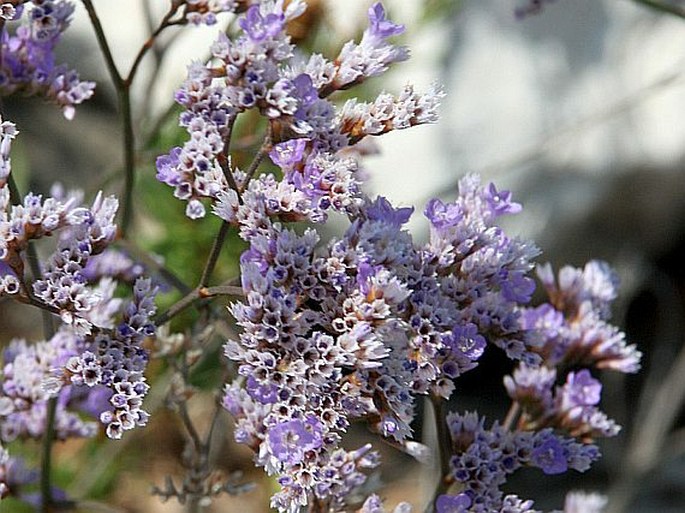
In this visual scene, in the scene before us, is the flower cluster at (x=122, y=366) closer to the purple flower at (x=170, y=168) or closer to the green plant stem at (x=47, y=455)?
the purple flower at (x=170, y=168)

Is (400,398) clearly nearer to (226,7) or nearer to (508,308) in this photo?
(508,308)

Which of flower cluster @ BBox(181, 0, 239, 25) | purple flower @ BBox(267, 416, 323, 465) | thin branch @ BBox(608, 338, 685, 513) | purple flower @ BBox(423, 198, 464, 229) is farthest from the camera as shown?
thin branch @ BBox(608, 338, 685, 513)

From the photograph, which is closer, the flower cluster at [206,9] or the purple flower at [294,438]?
the purple flower at [294,438]

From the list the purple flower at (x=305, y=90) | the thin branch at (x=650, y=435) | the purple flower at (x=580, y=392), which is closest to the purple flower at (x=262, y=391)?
the purple flower at (x=305, y=90)

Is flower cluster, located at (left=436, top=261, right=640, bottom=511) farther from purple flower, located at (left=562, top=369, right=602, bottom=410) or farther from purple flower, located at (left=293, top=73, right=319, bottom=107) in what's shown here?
purple flower, located at (left=293, top=73, right=319, bottom=107)

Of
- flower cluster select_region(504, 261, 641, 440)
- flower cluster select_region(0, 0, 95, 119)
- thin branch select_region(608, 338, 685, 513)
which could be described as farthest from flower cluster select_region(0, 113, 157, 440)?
thin branch select_region(608, 338, 685, 513)

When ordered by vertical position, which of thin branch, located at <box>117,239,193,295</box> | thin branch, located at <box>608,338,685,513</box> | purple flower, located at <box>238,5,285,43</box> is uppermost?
purple flower, located at <box>238,5,285,43</box>
